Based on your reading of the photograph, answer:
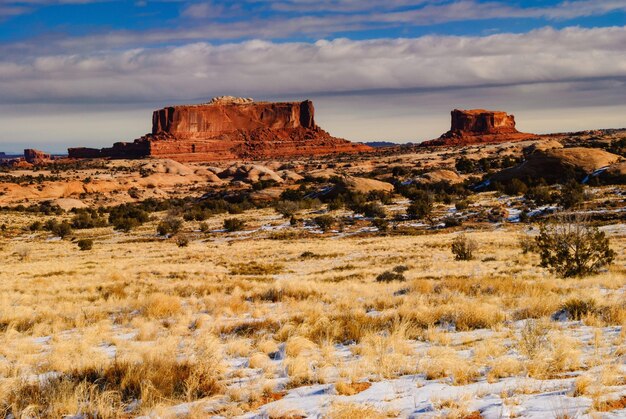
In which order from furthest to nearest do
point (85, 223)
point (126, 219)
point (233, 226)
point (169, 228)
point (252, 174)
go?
1. point (252, 174)
2. point (85, 223)
3. point (126, 219)
4. point (169, 228)
5. point (233, 226)

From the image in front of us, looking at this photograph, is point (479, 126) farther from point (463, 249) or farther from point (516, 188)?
point (463, 249)

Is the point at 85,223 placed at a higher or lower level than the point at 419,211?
lower

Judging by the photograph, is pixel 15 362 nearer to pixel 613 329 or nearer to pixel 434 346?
pixel 434 346

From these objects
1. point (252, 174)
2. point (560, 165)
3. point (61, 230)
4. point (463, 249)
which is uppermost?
point (560, 165)

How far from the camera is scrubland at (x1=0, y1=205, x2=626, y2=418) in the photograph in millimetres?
5133

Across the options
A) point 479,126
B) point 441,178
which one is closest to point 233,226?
point 441,178

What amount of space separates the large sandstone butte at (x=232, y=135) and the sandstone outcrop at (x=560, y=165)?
358 ft

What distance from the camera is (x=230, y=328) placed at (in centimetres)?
910

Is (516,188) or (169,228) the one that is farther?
(516,188)

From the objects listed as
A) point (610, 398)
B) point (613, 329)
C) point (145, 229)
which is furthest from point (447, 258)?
point (145, 229)

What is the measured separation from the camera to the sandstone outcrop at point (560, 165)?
2062 inches

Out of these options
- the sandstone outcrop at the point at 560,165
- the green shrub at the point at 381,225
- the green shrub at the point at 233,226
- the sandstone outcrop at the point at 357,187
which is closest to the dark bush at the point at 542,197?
the sandstone outcrop at the point at 560,165

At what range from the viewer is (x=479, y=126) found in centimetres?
18088

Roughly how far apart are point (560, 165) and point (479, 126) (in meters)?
134
